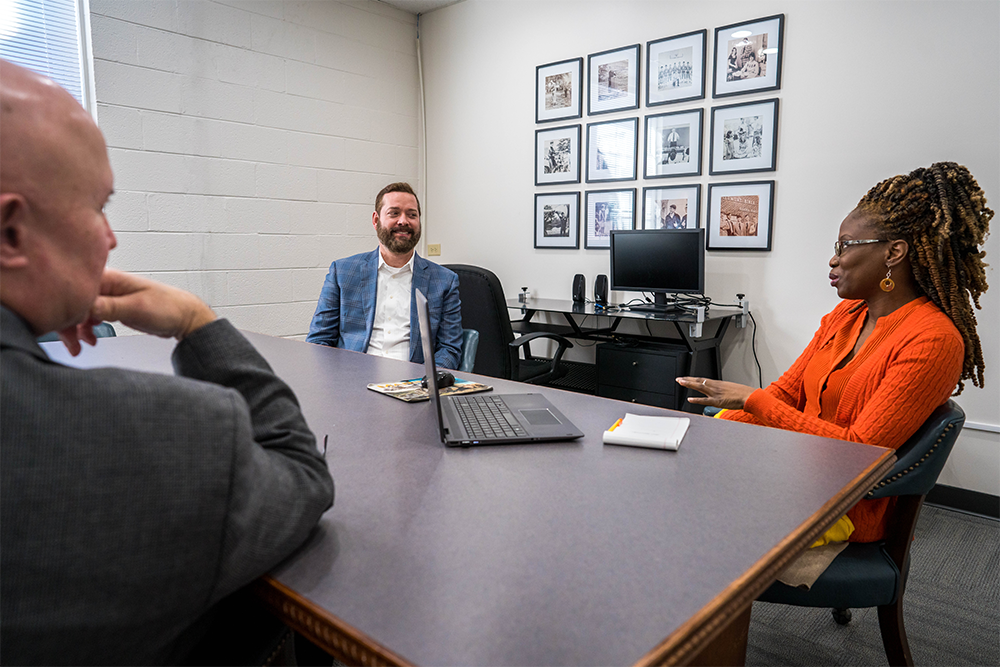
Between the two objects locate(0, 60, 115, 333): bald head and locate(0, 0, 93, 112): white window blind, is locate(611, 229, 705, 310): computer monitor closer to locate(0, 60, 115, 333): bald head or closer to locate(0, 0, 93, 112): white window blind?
locate(0, 0, 93, 112): white window blind

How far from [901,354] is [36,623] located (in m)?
1.64

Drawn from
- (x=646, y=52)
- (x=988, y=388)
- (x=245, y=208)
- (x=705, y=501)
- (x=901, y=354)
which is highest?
(x=646, y=52)

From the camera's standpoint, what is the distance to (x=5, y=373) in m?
0.53

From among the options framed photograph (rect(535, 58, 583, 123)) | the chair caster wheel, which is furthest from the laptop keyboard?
framed photograph (rect(535, 58, 583, 123))

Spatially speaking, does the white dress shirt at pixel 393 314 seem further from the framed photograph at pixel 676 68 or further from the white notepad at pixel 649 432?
the framed photograph at pixel 676 68

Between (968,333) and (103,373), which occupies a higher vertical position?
(103,373)

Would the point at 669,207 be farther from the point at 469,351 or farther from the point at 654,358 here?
the point at 469,351

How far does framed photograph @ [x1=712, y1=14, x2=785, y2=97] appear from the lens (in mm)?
3297

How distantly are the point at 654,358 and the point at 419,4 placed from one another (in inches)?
131

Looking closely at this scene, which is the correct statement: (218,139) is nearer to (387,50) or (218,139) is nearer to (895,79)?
(387,50)

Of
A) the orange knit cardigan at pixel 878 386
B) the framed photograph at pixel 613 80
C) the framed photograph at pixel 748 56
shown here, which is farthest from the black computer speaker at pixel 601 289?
the orange knit cardigan at pixel 878 386

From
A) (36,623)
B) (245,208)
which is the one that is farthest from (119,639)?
(245,208)

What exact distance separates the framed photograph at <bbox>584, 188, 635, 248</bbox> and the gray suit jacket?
3544mm

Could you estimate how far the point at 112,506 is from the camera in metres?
0.55
